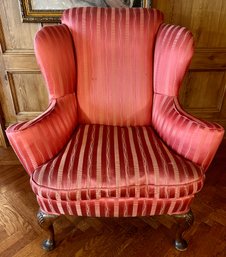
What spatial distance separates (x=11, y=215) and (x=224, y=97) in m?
1.50

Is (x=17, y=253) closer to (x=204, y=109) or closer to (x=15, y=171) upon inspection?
(x=15, y=171)

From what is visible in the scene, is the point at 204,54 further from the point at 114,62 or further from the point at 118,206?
the point at 118,206

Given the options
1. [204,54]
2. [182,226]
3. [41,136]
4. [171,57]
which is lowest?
[182,226]

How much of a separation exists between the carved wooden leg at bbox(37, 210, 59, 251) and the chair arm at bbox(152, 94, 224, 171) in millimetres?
558

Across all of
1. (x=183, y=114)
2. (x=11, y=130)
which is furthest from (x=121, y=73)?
(x=11, y=130)

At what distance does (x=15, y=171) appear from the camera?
154 cm

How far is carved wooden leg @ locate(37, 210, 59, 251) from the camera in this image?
0.97 m

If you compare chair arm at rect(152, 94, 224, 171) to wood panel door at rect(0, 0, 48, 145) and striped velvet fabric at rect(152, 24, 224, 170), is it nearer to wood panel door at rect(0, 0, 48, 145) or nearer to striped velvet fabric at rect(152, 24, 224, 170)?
striped velvet fabric at rect(152, 24, 224, 170)

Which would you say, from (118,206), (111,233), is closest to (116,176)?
(118,206)

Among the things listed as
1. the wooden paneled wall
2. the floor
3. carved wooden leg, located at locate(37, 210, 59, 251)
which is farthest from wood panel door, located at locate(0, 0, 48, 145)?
carved wooden leg, located at locate(37, 210, 59, 251)

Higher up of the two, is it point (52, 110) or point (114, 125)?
point (52, 110)

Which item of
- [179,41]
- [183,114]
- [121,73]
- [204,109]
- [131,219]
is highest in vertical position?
[179,41]

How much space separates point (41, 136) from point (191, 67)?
1.09m

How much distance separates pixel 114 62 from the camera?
1.16 metres
